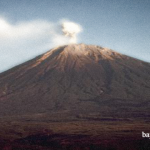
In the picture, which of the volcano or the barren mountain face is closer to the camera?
the volcano

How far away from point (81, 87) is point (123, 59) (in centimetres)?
4914

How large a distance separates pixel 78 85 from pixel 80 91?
6875mm

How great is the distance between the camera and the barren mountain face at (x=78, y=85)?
378 feet

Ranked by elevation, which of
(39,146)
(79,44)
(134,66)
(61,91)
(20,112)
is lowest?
(39,146)

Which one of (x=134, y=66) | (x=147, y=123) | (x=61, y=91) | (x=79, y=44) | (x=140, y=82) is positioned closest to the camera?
(x=147, y=123)

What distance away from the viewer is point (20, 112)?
369 ft

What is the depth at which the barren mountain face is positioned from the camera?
115m

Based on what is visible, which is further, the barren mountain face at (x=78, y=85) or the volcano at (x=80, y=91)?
the barren mountain face at (x=78, y=85)

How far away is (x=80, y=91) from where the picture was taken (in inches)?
5325

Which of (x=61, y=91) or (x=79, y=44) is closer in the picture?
(x=61, y=91)

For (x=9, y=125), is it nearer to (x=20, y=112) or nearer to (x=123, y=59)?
(x=20, y=112)

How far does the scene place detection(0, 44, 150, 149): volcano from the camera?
9456 centimetres

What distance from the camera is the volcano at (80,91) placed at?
94562 mm

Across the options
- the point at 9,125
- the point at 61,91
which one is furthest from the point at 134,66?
the point at 9,125
